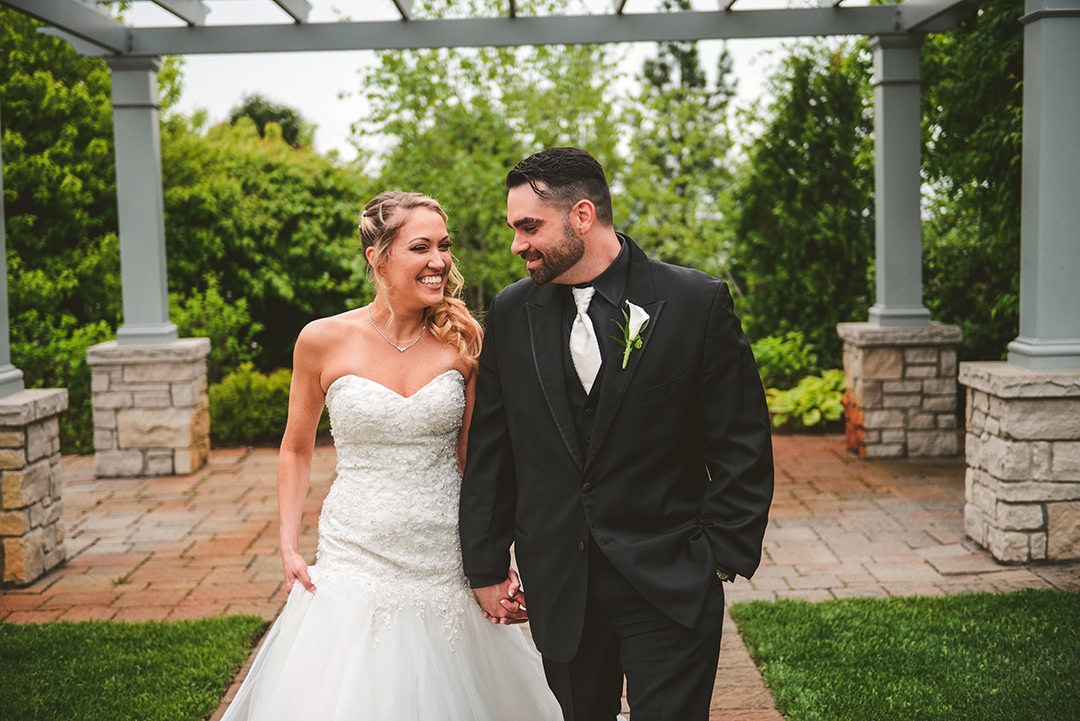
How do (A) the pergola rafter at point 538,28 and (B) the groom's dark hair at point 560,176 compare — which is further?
(A) the pergola rafter at point 538,28

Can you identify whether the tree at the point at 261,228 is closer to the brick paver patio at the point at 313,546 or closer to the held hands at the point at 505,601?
the brick paver patio at the point at 313,546

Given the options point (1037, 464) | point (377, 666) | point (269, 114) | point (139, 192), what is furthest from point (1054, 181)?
point (269, 114)

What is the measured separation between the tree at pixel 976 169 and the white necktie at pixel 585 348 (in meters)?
4.92

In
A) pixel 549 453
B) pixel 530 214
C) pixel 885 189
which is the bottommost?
pixel 549 453

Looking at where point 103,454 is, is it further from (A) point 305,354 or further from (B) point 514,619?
(B) point 514,619

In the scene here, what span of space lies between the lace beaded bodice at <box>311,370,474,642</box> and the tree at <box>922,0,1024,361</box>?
196 inches

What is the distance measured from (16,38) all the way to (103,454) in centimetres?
539

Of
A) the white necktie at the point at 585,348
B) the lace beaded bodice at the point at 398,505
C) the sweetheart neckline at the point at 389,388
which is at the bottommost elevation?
the lace beaded bodice at the point at 398,505

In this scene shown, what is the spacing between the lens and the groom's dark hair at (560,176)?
7.24 feet

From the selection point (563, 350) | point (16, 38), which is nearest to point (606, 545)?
point (563, 350)

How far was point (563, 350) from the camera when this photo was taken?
2266 mm

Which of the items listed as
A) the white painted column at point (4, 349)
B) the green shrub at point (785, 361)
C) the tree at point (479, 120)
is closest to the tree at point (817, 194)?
the green shrub at point (785, 361)

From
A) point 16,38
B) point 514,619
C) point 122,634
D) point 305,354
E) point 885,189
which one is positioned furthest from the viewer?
point 16,38

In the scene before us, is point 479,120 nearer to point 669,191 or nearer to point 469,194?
point 469,194
